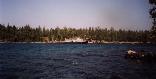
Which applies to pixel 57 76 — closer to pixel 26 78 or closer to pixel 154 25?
pixel 26 78

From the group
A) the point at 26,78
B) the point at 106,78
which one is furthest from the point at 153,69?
the point at 26,78

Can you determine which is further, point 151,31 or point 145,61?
point 145,61

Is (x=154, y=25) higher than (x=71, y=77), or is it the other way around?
(x=154, y=25)

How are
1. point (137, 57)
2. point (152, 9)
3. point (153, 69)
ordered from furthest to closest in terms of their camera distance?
point (137, 57) < point (152, 9) < point (153, 69)

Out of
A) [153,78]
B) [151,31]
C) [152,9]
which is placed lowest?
[153,78]

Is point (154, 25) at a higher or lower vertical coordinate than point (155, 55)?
higher

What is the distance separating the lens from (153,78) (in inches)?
1394

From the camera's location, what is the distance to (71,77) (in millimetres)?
36156

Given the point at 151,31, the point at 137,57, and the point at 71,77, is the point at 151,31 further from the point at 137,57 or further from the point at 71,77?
the point at 71,77

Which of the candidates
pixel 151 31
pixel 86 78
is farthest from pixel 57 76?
pixel 151 31

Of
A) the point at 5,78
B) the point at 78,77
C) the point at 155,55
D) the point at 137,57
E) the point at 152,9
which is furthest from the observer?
the point at 137,57

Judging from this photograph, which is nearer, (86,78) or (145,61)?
(86,78)

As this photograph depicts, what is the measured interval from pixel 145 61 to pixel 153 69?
36.1 feet

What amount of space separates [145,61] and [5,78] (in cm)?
3419
